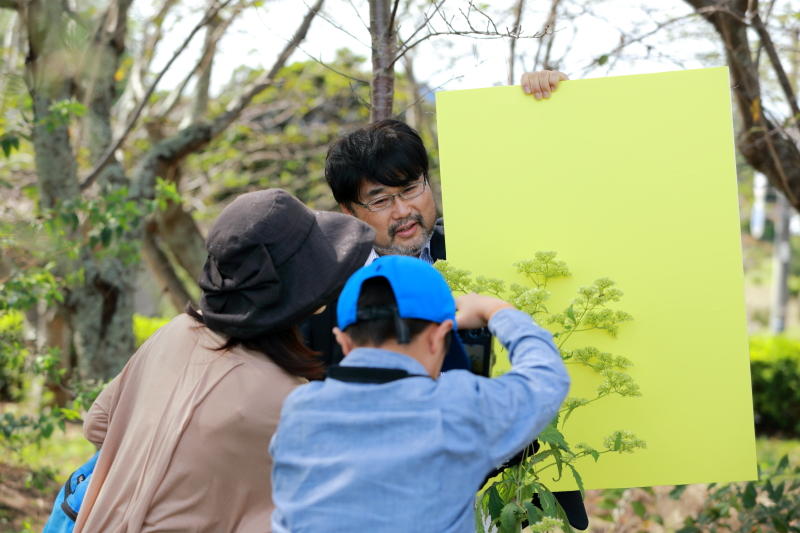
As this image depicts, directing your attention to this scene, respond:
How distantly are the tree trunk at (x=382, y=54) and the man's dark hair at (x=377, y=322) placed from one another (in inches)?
51.5

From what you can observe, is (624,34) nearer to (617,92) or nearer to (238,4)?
(617,92)

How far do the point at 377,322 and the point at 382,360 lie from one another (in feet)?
0.21

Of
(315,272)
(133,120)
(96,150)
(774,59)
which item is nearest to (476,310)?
(315,272)

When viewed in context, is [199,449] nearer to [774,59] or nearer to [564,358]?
[564,358]

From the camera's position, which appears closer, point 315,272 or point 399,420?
point 399,420

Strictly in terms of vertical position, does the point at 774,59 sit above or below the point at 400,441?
above

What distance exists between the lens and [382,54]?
2.53m

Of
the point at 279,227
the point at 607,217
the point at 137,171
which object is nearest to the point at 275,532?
the point at 279,227

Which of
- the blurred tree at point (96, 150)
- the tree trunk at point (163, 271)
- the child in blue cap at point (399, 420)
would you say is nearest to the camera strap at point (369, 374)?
the child in blue cap at point (399, 420)

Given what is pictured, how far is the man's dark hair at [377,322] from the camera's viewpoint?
135 cm

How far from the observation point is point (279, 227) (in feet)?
5.04

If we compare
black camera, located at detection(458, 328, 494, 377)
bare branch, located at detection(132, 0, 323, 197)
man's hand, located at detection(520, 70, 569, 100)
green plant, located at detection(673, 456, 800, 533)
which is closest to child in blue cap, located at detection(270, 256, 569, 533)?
black camera, located at detection(458, 328, 494, 377)

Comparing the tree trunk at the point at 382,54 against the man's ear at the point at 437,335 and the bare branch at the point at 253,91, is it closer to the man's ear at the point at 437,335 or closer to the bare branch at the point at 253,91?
the man's ear at the point at 437,335

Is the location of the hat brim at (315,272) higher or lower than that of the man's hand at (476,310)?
higher
